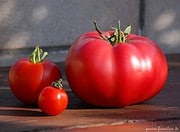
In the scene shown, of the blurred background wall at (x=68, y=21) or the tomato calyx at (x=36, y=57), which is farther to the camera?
the blurred background wall at (x=68, y=21)

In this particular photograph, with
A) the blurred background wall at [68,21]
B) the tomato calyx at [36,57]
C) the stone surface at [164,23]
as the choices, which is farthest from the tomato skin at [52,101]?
the stone surface at [164,23]

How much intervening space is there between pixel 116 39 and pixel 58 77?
17cm

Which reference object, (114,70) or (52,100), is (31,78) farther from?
(114,70)

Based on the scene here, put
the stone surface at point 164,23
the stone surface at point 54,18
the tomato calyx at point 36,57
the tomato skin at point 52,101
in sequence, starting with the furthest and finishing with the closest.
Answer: the stone surface at point 164,23, the stone surface at point 54,18, the tomato calyx at point 36,57, the tomato skin at point 52,101

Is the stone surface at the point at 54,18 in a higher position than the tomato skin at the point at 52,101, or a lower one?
higher

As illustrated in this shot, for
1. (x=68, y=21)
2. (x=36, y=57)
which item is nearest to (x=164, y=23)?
(x=68, y=21)

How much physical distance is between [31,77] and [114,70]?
20cm

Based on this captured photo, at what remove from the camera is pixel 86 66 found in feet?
3.87

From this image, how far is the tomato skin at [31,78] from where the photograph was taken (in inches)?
47.7

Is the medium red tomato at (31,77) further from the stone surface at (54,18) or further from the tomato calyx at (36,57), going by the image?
the stone surface at (54,18)

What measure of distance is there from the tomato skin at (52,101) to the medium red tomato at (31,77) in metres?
0.06

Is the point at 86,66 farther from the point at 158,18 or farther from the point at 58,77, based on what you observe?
the point at 158,18

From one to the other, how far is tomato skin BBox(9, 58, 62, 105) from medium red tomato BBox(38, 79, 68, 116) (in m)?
0.06

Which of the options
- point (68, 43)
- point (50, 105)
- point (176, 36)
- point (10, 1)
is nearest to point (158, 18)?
point (176, 36)
